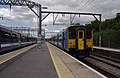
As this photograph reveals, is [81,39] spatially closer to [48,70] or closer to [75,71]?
[48,70]

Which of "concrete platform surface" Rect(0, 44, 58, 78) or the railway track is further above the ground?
"concrete platform surface" Rect(0, 44, 58, 78)

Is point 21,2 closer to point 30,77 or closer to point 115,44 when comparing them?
point 115,44

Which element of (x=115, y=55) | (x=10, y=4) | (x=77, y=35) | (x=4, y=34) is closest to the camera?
(x=77, y=35)

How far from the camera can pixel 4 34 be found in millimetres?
26453

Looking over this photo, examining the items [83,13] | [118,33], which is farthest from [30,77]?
[118,33]

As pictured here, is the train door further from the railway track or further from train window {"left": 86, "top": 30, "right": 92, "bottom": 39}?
the railway track

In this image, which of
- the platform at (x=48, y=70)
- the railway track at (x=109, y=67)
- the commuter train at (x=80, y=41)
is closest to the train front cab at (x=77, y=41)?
the commuter train at (x=80, y=41)

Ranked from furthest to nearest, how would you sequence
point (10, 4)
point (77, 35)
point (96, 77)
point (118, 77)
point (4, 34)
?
point (10, 4) < point (4, 34) < point (77, 35) < point (118, 77) < point (96, 77)

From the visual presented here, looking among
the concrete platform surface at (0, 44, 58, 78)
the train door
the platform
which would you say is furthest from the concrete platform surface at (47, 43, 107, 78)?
the train door

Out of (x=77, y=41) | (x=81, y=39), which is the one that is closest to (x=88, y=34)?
(x=81, y=39)

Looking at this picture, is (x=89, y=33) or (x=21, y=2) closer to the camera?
(x=89, y=33)

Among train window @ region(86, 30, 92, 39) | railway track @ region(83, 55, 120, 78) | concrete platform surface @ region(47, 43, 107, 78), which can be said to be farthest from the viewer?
train window @ region(86, 30, 92, 39)

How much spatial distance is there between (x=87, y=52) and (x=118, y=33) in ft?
87.4

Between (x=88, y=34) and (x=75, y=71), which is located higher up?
(x=88, y=34)
